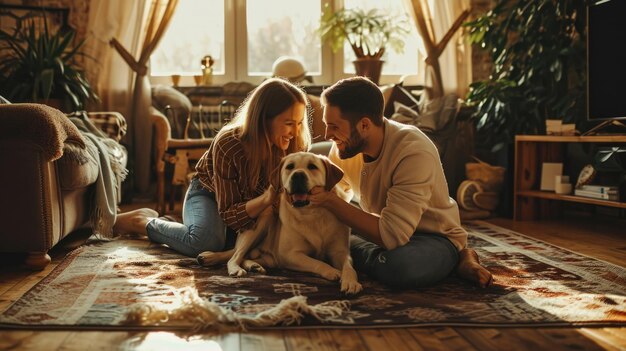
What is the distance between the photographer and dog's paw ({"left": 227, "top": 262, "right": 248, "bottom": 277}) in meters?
2.53

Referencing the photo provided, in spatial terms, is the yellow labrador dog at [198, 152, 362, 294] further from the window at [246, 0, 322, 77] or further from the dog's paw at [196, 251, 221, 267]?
the window at [246, 0, 322, 77]

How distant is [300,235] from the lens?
2.50m

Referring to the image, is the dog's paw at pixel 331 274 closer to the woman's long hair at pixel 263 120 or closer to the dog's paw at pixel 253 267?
the dog's paw at pixel 253 267

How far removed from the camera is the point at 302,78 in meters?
5.78

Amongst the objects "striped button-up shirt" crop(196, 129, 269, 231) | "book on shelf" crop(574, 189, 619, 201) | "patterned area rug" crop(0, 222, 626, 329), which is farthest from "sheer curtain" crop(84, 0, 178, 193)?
"book on shelf" crop(574, 189, 619, 201)

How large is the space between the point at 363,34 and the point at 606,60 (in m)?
2.22

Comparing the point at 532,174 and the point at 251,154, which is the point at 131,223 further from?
the point at 532,174

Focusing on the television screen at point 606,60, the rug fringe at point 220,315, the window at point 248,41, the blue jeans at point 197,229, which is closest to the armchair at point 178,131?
the window at point 248,41

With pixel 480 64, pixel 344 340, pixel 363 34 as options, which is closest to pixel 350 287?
pixel 344 340

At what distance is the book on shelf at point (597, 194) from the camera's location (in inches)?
150

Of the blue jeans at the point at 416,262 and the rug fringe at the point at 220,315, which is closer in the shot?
the rug fringe at the point at 220,315

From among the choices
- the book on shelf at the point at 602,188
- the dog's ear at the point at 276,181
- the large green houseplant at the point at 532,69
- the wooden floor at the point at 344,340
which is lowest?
the wooden floor at the point at 344,340

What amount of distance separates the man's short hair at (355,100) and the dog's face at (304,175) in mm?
183

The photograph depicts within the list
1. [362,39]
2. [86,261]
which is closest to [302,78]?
[362,39]
